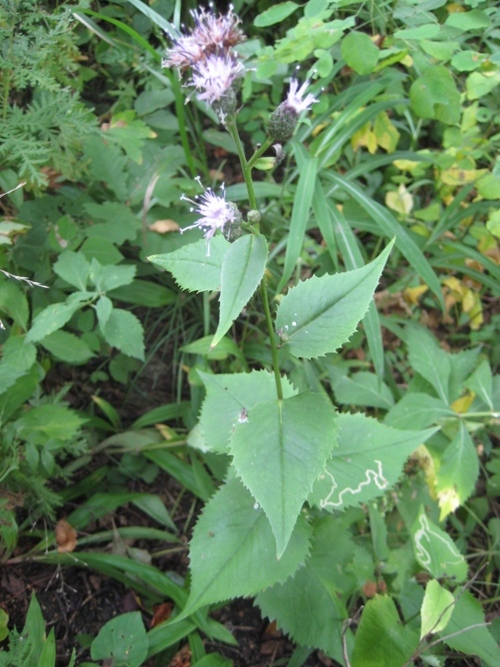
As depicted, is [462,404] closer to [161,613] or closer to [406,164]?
[406,164]

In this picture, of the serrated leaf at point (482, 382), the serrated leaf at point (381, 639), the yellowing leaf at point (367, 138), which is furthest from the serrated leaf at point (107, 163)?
the serrated leaf at point (381, 639)

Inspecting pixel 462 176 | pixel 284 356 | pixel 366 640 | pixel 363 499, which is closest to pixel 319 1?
pixel 462 176

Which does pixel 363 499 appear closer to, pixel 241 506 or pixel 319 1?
pixel 241 506

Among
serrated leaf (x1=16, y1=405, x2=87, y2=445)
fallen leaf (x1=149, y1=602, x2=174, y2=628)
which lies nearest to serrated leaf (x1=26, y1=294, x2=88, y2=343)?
serrated leaf (x1=16, y1=405, x2=87, y2=445)

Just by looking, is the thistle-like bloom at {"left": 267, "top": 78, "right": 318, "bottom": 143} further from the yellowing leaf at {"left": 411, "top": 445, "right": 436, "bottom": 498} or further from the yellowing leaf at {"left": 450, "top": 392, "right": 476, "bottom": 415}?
the yellowing leaf at {"left": 450, "top": 392, "right": 476, "bottom": 415}

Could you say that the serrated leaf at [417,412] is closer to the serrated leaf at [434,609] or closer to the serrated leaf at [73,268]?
the serrated leaf at [434,609]

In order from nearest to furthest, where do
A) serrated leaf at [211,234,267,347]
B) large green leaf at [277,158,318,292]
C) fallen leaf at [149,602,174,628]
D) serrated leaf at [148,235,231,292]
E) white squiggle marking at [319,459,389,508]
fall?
serrated leaf at [211,234,267,347]
serrated leaf at [148,235,231,292]
white squiggle marking at [319,459,389,508]
fallen leaf at [149,602,174,628]
large green leaf at [277,158,318,292]
